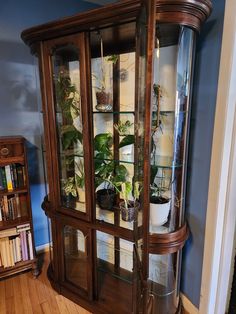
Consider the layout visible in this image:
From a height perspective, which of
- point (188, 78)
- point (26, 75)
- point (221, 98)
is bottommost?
point (221, 98)

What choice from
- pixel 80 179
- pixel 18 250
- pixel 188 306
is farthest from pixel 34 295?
pixel 188 306

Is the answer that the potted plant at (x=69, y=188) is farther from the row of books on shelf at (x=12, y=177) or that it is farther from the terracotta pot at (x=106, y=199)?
the row of books on shelf at (x=12, y=177)

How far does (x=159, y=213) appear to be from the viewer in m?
1.32

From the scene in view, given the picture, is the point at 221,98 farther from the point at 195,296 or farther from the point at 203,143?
the point at 195,296

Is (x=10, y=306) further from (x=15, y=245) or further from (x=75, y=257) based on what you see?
(x=75, y=257)

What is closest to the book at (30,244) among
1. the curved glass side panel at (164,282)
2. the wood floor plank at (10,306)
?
the wood floor plank at (10,306)

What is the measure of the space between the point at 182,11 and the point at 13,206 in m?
1.81

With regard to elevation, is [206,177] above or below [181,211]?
above

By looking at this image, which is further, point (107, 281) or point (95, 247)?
point (107, 281)

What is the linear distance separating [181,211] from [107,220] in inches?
18.9

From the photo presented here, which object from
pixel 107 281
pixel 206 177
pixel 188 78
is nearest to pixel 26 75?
pixel 188 78

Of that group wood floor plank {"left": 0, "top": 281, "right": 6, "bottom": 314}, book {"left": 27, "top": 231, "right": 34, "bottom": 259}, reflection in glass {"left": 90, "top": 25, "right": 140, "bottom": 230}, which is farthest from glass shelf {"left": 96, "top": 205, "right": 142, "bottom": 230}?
wood floor plank {"left": 0, "top": 281, "right": 6, "bottom": 314}

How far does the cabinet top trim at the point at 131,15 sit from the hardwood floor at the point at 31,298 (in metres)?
1.88

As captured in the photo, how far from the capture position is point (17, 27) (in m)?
1.85
